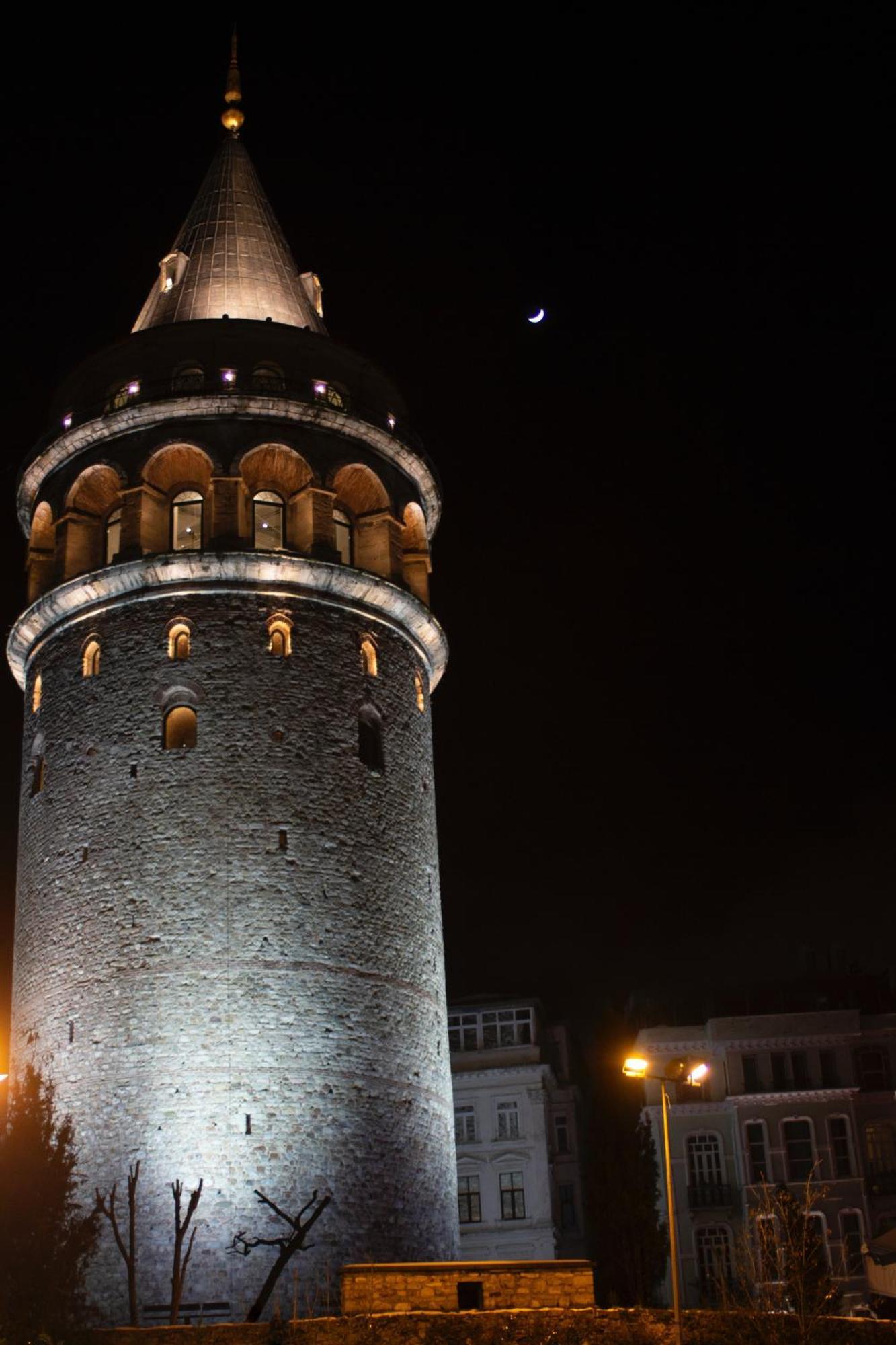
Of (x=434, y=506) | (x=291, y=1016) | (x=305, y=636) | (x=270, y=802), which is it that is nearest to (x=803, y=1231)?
(x=291, y=1016)

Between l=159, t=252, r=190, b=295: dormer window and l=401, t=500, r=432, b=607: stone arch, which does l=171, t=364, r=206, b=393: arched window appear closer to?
l=159, t=252, r=190, b=295: dormer window

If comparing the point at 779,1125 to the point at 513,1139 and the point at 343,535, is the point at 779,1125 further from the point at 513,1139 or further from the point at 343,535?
the point at 343,535

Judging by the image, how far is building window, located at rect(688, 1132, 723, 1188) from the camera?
5038cm

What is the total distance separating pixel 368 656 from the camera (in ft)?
121

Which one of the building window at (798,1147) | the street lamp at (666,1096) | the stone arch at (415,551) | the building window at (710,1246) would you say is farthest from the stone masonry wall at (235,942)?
the building window at (798,1147)

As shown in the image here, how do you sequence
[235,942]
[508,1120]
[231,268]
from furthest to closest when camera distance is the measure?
[508,1120]
[231,268]
[235,942]

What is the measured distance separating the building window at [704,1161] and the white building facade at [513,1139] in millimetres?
4368

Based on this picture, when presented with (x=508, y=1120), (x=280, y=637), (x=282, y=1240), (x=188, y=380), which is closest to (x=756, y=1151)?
(x=508, y=1120)

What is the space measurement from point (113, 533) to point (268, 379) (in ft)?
15.6

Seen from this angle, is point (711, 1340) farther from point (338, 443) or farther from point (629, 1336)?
point (338, 443)

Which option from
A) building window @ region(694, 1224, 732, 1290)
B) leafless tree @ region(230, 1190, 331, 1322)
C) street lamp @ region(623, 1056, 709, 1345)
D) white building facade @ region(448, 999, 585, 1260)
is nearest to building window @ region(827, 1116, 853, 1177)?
building window @ region(694, 1224, 732, 1290)

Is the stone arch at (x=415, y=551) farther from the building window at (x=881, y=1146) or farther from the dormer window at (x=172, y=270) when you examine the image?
the building window at (x=881, y=1146)

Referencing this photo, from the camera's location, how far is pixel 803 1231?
30.7 metres

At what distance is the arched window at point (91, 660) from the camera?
117ft
